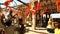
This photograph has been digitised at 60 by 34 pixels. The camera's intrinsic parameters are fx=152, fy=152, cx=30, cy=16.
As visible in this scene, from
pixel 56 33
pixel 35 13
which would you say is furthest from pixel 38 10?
pixel 56 33

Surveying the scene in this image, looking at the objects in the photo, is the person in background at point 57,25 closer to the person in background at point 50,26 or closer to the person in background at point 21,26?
the person in background at point 50,26

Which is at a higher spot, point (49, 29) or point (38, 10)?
point (38, 10)

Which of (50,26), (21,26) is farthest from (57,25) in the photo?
(21,26)

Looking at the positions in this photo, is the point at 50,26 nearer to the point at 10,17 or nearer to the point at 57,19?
the point at 57,19

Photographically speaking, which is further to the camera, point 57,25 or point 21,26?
point 21,26

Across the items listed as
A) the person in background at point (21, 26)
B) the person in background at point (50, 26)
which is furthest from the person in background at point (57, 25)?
the person in background at point (21, 26)

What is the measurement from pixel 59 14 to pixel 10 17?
0.42 m

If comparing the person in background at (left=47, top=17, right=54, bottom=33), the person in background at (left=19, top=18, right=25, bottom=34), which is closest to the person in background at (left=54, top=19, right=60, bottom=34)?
the person in background at (left=47, top=17, right=54, bottom=33)

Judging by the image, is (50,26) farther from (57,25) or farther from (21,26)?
(21,26)

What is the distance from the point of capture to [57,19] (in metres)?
1.17

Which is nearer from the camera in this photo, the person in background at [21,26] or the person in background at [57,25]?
the person in background at [57,25]

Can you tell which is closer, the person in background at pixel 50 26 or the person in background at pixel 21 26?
the person in background at pixel 50 26

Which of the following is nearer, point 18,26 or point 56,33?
point 56,33

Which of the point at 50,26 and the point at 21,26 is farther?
the point at 21,26
